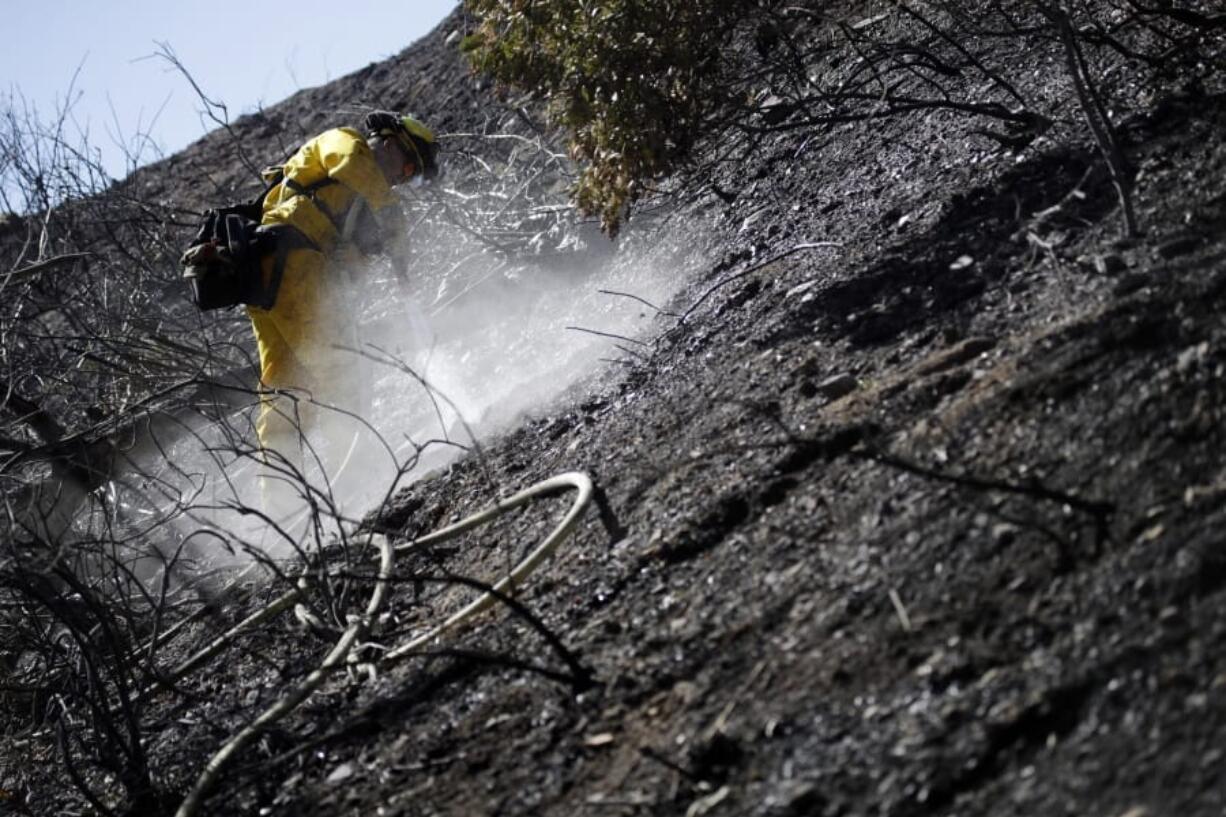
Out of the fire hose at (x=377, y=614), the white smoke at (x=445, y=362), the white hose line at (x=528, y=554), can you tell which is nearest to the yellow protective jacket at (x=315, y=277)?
the white smoke at (x=445, y=362)

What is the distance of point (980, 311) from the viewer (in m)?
4.31

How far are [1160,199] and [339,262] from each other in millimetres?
4408

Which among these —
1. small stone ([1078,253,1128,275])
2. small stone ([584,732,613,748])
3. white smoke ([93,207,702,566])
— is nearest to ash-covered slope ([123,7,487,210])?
white smoke ([93,207,702,566])

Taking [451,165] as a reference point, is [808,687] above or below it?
below

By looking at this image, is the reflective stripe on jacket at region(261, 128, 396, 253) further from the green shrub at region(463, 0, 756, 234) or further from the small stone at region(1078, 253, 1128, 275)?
the small stone at region(1078, 253, 1128, 275)

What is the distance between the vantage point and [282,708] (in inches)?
165

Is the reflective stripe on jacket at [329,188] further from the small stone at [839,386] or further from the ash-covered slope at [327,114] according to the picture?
the ash-covered slope at [327,114]

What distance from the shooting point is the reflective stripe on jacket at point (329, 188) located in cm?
711

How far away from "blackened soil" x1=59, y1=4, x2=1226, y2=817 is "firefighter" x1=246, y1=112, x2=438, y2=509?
7.56ft

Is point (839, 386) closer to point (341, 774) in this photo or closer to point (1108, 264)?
point (1108, 264)

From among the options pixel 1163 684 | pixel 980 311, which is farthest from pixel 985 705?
pixel 980 311

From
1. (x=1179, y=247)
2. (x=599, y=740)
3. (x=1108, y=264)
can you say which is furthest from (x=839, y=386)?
(x=599, y=740)

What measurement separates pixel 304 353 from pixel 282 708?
3.42 metres

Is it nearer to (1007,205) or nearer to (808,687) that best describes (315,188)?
(1007,205)
